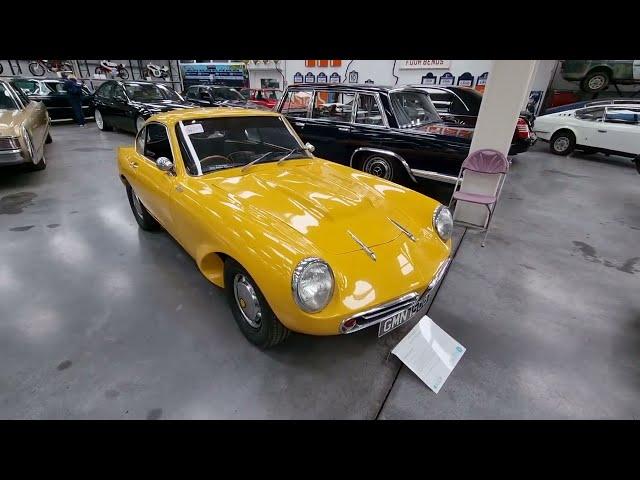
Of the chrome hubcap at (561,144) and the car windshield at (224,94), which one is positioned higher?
the car windshield at (224,94)

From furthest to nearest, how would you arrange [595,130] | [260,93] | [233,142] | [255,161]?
1. [260,93]
2. [595,130]
3. [233,142]
4. [255,161]

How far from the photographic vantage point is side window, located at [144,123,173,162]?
9.34ft

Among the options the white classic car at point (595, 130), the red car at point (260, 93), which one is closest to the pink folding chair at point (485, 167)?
the white classic car at point (595, 130)

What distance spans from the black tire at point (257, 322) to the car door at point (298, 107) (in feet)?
11.7

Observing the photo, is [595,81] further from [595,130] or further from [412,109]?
[412,109]

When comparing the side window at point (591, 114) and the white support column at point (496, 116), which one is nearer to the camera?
the white support column at point (496, 116)

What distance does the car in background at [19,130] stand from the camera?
438 centimetres

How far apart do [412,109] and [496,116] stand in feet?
4.58

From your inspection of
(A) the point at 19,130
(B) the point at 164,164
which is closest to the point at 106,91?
(A) the point at 19,130

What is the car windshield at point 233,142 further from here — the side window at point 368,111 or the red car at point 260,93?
the red car at point 260,93

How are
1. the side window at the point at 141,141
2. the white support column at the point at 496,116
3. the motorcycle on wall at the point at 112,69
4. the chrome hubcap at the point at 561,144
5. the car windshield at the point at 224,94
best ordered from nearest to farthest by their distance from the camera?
1. the side window at the point at 141,141
2. the white support column at the point at 496,116
3. the chrome hubcap at the point at 561,144
4. the car windshield at the point at 224,94
5. the motorcycle on wall at the point at 112,69

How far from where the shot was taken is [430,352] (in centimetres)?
205
